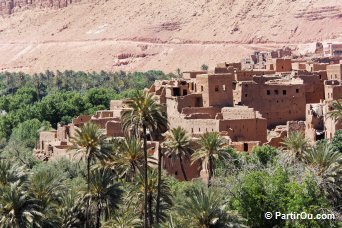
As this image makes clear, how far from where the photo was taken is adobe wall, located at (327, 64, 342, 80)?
53491mm

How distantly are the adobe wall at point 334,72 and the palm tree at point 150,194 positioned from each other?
25.2m

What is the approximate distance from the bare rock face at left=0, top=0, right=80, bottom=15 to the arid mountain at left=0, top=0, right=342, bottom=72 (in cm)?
162

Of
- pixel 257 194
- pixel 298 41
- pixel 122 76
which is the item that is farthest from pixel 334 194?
pixel 298 41

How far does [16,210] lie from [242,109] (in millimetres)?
20482

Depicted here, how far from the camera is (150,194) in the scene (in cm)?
2980

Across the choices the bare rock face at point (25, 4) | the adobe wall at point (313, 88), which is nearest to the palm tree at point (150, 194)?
the adobe wall at point (313, 88)

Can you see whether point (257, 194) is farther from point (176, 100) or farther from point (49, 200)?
point (176, 100)

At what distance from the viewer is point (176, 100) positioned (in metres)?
48.0

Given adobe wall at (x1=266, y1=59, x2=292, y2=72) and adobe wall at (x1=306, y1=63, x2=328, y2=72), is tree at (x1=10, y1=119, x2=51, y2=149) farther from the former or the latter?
adobe wall at (x1=306, y1=63, x2=328, y2=72)

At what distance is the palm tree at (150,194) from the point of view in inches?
1174

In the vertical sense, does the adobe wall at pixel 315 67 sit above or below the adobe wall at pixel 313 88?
above

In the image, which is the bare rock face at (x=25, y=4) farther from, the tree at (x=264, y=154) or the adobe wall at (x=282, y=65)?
the tree at (x=264, y=154)

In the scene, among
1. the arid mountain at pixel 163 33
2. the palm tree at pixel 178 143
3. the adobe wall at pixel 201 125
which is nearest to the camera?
the palm tree at pixel 178 143

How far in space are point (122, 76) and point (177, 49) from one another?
1121 inches
